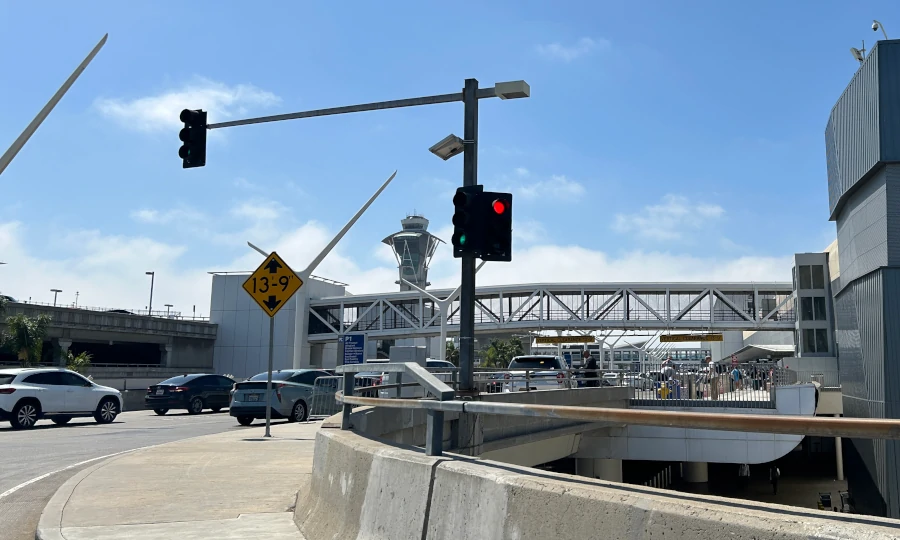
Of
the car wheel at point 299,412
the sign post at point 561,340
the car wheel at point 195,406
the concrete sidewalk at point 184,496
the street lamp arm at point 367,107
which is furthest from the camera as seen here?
the sign post at point 561,340

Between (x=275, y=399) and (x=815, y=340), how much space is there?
126 feet

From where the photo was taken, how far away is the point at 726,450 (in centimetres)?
2611

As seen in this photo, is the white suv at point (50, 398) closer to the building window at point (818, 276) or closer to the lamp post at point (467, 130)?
the lamp post at point (467, 130)

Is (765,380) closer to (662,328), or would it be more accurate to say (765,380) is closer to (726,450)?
(726,450)

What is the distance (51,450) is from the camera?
14430 millimetres

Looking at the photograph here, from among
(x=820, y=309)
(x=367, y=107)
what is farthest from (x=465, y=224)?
(x=820, y=309)

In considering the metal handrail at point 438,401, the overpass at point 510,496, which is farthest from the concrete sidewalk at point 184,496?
the metal handrail at point 438,401

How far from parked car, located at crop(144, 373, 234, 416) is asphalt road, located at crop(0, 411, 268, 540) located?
13.7ft

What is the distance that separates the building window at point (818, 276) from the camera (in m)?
49.1

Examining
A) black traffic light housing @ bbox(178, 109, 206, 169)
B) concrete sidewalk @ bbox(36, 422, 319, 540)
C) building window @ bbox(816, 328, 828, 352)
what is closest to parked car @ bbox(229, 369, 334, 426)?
concrete sidewalk @ bbox(36, 422, 319, 540)

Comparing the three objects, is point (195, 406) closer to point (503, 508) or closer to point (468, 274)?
point (468, 274)

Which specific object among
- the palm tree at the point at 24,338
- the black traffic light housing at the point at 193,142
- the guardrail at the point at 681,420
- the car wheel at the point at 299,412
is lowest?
the car wheel at the point at 299,412

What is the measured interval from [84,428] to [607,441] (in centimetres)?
1517

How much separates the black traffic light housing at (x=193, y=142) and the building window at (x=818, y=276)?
4361cm
